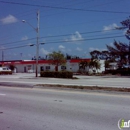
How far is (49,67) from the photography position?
234ft

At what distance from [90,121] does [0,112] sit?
3.40 m

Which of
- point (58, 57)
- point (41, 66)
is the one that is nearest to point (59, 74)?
point (58, 57)

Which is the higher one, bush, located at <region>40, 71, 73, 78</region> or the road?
bush, located at <region>40, 71, 73, 78</region>

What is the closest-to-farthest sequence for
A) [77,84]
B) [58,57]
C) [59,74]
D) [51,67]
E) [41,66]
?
[77,84], [59,74], [58,57], [51,67], [41,66]

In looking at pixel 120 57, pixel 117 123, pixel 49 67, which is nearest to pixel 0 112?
pixel 117 123

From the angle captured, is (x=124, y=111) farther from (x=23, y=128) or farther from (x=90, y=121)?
(x=23, y=128)

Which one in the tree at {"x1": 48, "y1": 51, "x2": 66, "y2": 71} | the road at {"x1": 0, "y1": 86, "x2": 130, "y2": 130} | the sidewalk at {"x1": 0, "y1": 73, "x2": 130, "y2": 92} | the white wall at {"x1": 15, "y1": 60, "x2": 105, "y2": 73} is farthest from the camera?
the white wall at {"x1": 15, "y1": 60, "x2": 105, "y2": 73}

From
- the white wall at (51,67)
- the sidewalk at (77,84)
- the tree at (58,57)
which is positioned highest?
the tree at (58,57)

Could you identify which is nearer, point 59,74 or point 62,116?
point 62,116

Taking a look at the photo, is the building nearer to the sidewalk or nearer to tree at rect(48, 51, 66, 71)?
tree at rect(48, 51, 66, 71)

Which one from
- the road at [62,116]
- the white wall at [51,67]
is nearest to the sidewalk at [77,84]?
the road at [62,116]

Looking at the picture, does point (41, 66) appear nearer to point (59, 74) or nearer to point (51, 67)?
point (51, 67)

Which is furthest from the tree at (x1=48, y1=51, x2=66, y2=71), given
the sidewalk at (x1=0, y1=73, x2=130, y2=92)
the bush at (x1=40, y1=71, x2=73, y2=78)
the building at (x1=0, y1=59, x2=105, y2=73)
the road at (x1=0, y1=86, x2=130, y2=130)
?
the road at (x1=0, y1=86, x2=130, y2=130)

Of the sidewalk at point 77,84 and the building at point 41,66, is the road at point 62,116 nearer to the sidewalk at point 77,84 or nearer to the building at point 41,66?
the sidewalk at point 77,84
